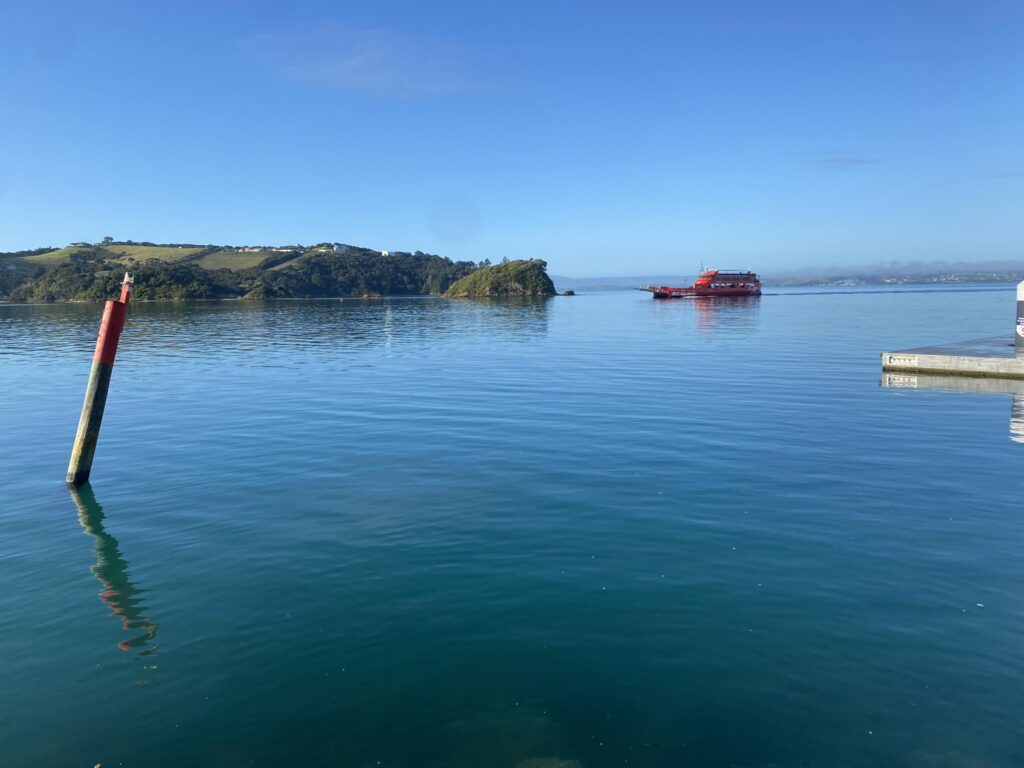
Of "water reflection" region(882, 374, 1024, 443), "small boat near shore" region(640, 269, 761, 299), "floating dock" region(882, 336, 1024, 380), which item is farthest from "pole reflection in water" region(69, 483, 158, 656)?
"small boat near shore" region(640, 269, 761, 299)

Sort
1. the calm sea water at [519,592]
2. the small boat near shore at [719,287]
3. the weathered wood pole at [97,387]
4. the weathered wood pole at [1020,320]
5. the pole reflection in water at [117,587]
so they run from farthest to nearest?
the small boat near shore at [719,287] < the weathered wood pole at [1020,320] < the weathered wood pole at [97,387] < the pole reflection in water at [117,587] < the calm sea water at [519,592]

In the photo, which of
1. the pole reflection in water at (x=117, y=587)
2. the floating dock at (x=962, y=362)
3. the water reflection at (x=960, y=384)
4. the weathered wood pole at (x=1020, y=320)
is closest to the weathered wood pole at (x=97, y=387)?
the pole reflection in water at (x=117, y=587)

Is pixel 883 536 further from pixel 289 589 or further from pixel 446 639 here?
pixel 289 589

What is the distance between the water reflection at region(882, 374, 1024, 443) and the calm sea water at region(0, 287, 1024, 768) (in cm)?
695

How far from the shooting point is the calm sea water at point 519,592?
7.54 metres

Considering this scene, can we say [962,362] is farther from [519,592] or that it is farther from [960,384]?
[519,592]

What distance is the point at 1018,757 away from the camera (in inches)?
275

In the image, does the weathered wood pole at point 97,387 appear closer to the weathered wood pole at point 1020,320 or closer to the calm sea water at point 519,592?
the calm sea water at point 519,592

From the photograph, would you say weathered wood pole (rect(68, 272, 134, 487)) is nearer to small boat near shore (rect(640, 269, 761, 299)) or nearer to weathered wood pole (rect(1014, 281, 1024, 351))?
weathered wood pole (rect(1014, 281, 1024, 351))

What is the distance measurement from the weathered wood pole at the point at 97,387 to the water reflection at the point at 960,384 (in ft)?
106

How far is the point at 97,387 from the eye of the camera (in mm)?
16781

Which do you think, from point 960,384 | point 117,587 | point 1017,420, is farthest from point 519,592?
point 960,384

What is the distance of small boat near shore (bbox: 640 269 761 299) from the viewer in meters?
183

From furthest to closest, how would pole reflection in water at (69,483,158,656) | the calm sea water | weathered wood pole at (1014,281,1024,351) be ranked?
weathered wood pole at (1014,281,1024,351) → pole reflection in water at (69,483,158,656) → the calm sea water
